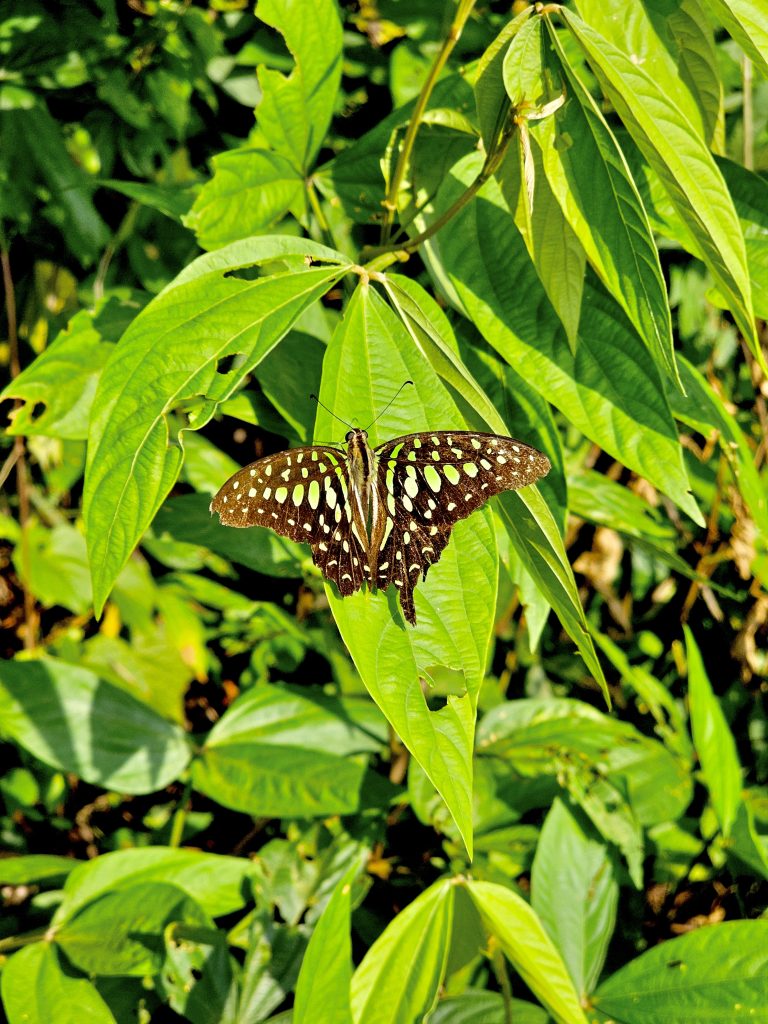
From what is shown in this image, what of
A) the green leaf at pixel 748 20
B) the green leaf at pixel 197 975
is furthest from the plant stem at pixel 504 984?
the green leaf at pixel 748 20

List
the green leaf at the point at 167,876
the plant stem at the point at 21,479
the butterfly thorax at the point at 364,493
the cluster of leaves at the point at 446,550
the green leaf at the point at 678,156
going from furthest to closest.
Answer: the plant stem at the point at 21,479
the green leaf at the point at 167,876
the butterfly thorax at the point at 364,493
the cluster of leaves at the point at 446,550
the green leaf at the point at 678,156

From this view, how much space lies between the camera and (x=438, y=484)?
3.17 feet

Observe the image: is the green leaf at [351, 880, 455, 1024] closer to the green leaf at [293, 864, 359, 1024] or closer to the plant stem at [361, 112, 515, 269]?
the green leaf at [293, 864, 359, 1024]

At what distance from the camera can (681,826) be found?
1679mm

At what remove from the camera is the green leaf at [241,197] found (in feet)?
3.48

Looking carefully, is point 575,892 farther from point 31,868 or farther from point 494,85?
point 494,85

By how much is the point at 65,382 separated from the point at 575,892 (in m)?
1.10

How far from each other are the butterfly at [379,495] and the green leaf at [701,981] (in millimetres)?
753

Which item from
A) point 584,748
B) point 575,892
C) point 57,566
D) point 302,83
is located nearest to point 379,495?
point 302,83

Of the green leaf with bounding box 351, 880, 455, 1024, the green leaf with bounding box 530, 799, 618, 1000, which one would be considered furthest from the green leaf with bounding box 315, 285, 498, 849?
the green leaf with bounding box 530, 799, 618, 1000

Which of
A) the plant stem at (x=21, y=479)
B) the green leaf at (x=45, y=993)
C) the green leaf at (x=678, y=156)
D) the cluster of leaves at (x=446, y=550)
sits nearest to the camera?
the green leaf at (x=678, y=156)

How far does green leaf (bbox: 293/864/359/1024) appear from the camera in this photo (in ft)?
3.32

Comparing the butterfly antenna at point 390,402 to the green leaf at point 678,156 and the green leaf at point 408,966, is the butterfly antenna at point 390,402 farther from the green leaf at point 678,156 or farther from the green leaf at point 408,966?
the green leaf at point 408,966

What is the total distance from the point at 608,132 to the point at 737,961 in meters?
1.06
